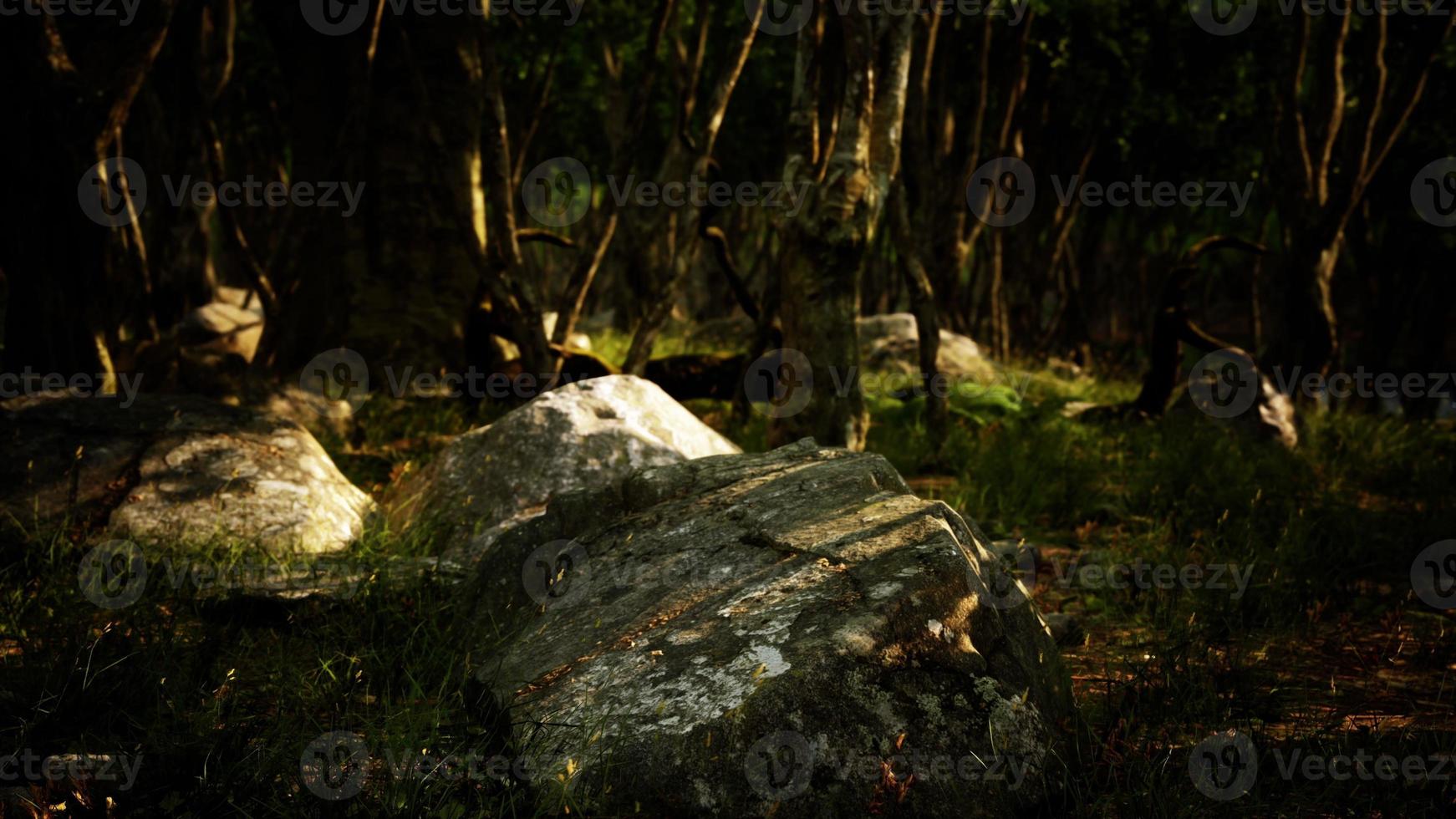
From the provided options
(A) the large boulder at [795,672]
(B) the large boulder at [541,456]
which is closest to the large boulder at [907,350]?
(B) the large boulder at [541,456]

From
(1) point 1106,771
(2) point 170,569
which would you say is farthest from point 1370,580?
(2) point 170,569

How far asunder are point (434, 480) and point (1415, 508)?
6.17 metres

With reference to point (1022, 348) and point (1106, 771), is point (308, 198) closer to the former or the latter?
point (1106, 771)

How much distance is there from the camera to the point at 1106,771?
2967 mm

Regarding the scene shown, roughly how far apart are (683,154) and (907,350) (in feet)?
11.9

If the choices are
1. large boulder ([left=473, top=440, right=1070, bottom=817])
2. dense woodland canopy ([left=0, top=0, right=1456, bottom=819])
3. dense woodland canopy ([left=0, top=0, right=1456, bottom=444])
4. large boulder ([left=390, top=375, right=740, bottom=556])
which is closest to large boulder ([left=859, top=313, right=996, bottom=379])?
dense woodland canopy ([left=0, top=0, right=1456, bottom=819])

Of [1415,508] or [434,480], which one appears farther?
[1415,508]

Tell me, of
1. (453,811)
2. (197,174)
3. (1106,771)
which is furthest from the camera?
(197,174)

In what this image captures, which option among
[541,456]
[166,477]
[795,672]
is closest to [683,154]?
[541,456]

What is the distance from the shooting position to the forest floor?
9.24ft

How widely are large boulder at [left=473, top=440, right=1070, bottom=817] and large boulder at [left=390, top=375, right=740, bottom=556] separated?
165cm

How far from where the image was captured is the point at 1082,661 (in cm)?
411

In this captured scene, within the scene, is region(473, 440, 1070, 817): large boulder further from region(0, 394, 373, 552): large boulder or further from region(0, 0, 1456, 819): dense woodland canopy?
region(0, 394, 373, 552): large boulder

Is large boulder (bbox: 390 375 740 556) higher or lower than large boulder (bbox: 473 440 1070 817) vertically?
lower
